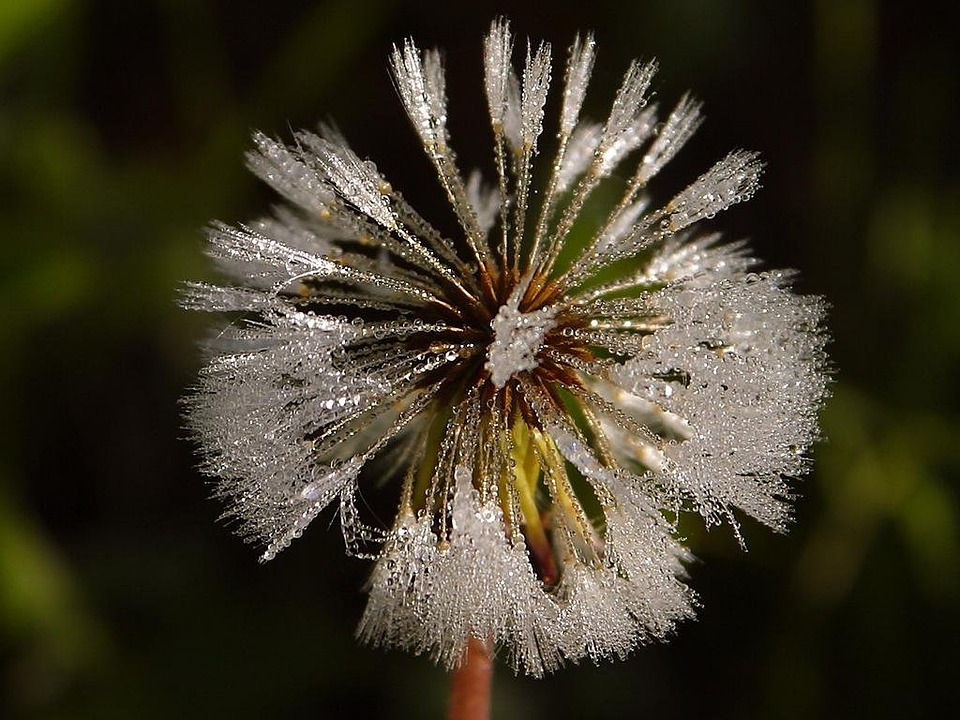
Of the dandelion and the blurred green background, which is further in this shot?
the blurred green background

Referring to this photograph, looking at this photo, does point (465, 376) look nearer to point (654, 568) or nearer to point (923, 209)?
point (654, 568)

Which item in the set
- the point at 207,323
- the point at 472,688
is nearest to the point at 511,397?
the point at 472,688

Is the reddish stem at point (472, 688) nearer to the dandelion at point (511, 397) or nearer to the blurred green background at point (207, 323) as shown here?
the dandelion at point (511, 397)

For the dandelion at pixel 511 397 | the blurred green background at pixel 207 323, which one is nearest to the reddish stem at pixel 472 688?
the dandelion at pixel 511 397

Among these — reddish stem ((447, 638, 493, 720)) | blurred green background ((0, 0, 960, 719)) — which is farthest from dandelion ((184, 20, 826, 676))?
blurred green background ((0, 0, 960, 719))

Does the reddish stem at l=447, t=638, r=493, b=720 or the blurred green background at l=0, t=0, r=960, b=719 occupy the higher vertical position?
the blurred green background at l=0, t=0, r=960, b=719

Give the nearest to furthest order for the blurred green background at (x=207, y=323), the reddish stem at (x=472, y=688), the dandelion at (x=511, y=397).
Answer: the dandelion at (x=511, y=397) → the reddish stem at (x=472, y=688) → the blurred green background at (x=207, y=323)

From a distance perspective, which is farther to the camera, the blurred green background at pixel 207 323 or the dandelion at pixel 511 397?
the blurred green background at pixel 207 323

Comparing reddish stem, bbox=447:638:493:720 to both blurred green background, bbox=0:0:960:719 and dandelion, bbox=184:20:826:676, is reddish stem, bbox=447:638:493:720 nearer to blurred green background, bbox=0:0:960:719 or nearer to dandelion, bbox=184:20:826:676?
dandelion, bbox=184:20:826:676
